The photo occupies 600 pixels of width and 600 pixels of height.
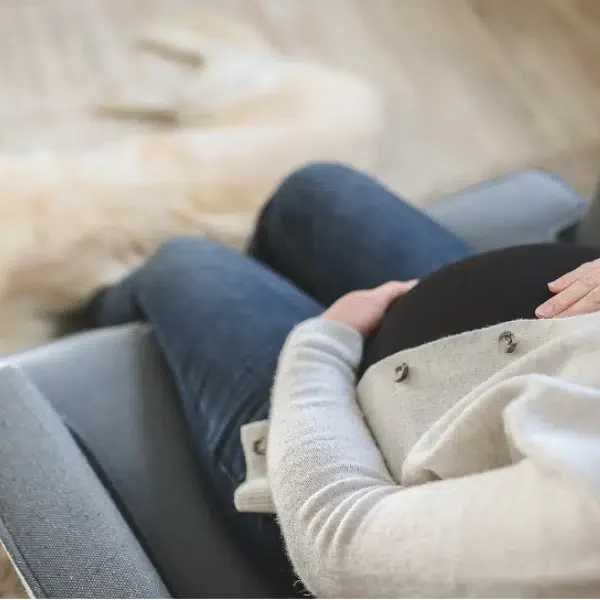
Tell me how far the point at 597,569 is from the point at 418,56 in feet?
4.63

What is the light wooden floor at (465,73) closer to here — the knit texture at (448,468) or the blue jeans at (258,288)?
the blue jeans at (258,288)

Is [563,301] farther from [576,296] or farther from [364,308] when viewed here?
[364,308]

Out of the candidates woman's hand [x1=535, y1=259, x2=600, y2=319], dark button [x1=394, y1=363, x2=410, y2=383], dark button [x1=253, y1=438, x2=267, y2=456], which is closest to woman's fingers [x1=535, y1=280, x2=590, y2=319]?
woman's hand [x1=535, y1=259, x2=600, y2=319]

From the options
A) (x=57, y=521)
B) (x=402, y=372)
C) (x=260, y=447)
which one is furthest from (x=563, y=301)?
(x=57, y=521)

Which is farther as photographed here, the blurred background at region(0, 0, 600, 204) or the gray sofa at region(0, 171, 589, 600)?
the blurred background at region(0, 0, 600, 204)

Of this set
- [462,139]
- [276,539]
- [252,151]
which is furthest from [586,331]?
[462,139]

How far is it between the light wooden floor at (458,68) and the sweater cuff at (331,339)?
2.46 ft

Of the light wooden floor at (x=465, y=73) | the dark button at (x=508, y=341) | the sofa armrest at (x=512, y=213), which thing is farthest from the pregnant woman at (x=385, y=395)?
the light wooden floor at (x=465, y=73)

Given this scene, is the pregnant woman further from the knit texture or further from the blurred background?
the blurred background

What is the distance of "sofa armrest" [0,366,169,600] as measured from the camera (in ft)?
1.70

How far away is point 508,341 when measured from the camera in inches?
22.8

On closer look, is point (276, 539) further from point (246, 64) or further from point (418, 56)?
point (418, 56)

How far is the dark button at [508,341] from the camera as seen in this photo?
57cm

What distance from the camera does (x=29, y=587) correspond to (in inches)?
20.2
